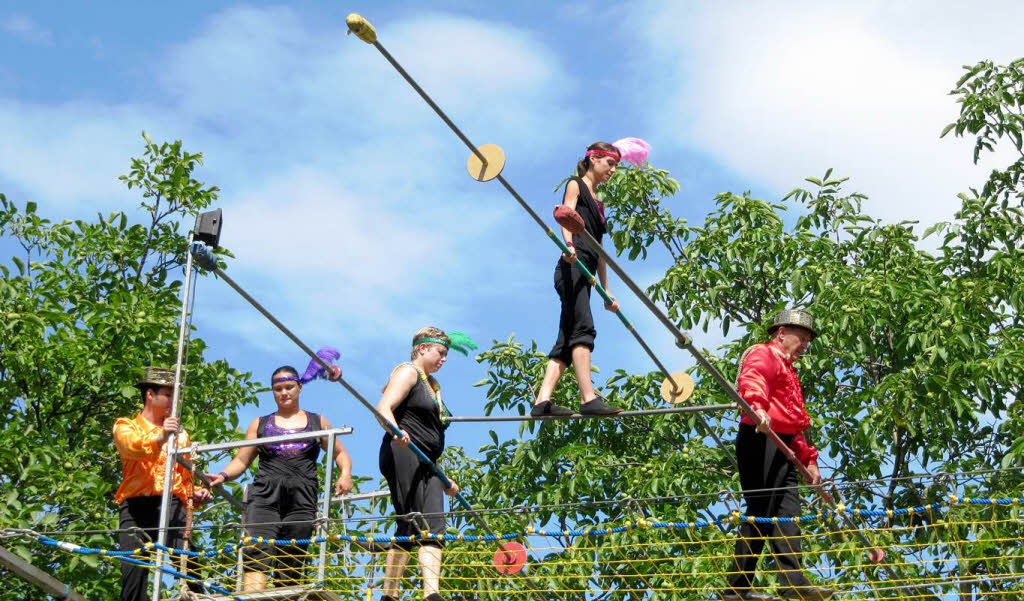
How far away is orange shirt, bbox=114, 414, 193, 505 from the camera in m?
7.11

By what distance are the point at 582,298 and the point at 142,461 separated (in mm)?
2227

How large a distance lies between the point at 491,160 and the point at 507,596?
345 cm

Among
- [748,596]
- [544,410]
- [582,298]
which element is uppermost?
[582,298]

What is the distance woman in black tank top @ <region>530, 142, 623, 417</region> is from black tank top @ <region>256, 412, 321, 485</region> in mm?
1125

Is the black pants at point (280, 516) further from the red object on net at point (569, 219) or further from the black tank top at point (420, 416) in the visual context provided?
the red object on net at point (569, 219)

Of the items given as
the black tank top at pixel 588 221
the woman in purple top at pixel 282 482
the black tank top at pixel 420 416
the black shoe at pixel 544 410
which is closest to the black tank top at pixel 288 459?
the woman in purple top at pixel 282 482

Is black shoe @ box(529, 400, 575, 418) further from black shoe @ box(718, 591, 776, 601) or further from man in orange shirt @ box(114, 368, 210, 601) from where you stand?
man in orange shirt @ box(114, 368, 210, 601)

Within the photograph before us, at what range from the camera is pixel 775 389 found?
6.78m

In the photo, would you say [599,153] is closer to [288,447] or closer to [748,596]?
[288,447]

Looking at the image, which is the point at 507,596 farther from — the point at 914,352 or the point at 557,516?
the point at 914,352

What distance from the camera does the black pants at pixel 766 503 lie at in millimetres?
6578

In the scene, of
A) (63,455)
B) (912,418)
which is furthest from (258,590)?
(912,418)

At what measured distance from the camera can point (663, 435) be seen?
10320 mm

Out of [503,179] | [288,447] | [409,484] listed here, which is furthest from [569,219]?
[288,447]
